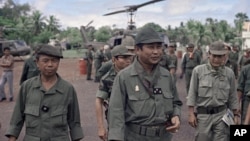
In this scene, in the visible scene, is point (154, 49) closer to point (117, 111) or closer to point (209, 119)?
point (117, 111)

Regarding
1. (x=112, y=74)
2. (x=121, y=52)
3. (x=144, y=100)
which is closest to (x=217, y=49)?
(x=121, y=52)

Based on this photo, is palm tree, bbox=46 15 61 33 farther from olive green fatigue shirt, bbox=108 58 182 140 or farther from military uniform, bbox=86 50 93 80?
olive green fatigue shirt, bbox=108 58 182 140

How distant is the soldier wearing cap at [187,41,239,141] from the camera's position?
4.93 m

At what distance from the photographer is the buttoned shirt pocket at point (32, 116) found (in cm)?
374

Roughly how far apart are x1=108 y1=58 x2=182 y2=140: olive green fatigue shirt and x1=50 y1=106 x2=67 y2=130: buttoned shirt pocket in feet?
1.88

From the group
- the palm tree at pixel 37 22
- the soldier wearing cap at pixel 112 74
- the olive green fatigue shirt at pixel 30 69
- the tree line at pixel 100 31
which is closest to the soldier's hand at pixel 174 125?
the soldier wearing cap at pixel 112 74

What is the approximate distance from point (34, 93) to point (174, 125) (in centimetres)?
130

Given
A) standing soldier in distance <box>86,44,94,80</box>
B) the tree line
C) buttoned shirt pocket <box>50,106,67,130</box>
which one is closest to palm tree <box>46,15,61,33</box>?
the tree line

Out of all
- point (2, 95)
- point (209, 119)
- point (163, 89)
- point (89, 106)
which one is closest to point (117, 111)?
point (163, 89)

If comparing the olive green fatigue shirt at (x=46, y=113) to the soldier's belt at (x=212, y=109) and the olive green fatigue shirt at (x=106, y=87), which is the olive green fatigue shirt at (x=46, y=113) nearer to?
the olive green fatigue shirt at (x=106, y=87)

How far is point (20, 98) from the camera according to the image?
3.91 m

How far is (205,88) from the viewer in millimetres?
5047

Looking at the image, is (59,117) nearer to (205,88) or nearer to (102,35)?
(205,88)

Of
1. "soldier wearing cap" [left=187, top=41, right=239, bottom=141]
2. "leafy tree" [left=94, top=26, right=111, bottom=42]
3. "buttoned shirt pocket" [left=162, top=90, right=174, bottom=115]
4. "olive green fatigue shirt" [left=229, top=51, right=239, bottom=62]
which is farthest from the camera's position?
"leafy tree" [left=94, top=26, right=111, bottom=42]
